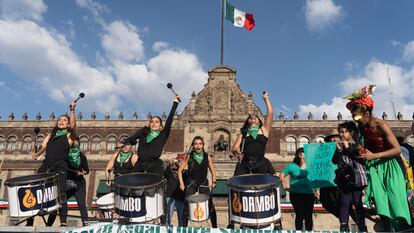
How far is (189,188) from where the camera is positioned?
6.93 meters

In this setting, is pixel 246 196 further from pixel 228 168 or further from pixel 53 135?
pixel 228 168

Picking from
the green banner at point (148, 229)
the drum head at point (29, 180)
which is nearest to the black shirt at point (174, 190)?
the drum head at point (29, 180)

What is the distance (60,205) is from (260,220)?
3.40 meters

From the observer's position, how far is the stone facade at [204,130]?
92.7 ft

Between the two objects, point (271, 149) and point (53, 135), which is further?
point (271, 149)

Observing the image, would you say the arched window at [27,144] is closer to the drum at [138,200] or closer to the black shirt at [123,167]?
the black shirt at [123,167]

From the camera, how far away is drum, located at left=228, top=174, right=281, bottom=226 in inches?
184

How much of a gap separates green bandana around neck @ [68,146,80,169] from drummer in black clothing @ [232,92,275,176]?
3.34 meters

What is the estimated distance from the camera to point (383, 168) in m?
4.20

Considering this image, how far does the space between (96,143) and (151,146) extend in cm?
2598

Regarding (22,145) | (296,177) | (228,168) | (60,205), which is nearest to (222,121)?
(228,168)

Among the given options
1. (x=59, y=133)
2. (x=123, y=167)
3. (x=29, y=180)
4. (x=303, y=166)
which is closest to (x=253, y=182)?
(x=303, y=166)

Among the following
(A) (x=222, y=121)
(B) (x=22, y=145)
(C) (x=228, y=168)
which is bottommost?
(C) (x=228, y=168)

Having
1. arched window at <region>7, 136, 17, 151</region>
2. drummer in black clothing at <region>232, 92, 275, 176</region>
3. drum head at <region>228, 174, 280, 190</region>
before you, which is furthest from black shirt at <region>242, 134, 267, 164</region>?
arched window at <region>7, 136, 17, 151</region>
